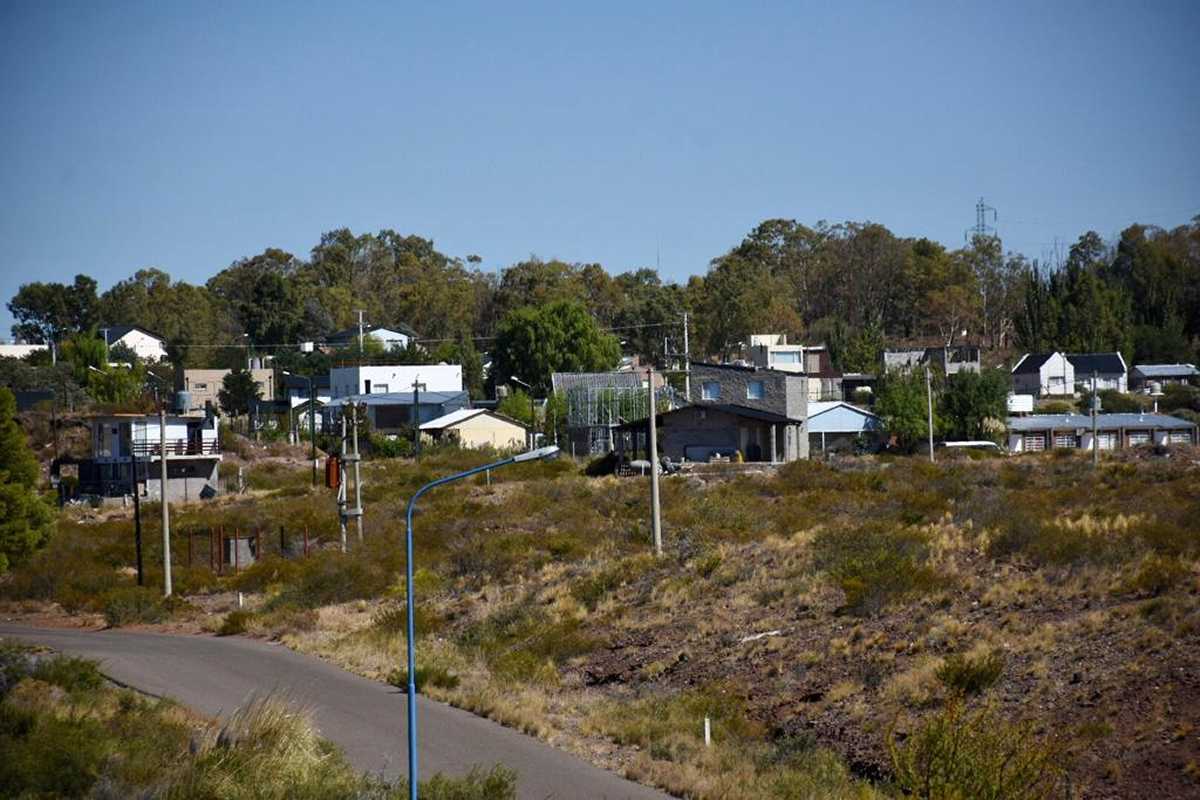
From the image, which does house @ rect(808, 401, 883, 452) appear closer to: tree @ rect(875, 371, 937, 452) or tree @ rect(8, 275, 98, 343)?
tree @ rect(875, 371, 937, 452)

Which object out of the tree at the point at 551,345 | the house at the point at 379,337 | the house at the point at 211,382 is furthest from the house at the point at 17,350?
the tree at the point at 551,345

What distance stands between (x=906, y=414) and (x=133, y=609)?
49.5 m

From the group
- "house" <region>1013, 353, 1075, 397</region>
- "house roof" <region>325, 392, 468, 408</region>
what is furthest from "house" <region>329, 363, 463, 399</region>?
"house" <region>1013, 353, 1075, 397</region>

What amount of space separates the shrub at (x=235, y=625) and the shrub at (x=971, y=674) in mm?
20337

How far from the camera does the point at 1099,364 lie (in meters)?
105

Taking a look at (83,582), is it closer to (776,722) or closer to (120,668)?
(120,668)

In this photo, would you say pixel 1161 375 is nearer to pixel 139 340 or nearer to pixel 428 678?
pixel 139 340

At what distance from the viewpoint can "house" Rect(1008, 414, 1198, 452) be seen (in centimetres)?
7969

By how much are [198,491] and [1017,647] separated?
4991cm

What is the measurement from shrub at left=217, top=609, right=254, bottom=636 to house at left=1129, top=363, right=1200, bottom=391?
8347 cm

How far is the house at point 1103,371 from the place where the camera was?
103812 millimetres

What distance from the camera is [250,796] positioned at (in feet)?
58.3

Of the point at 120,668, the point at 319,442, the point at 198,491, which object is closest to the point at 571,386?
the point at 319,442

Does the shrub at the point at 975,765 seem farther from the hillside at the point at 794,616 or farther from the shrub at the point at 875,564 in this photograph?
the shrub at the point at 875,564
